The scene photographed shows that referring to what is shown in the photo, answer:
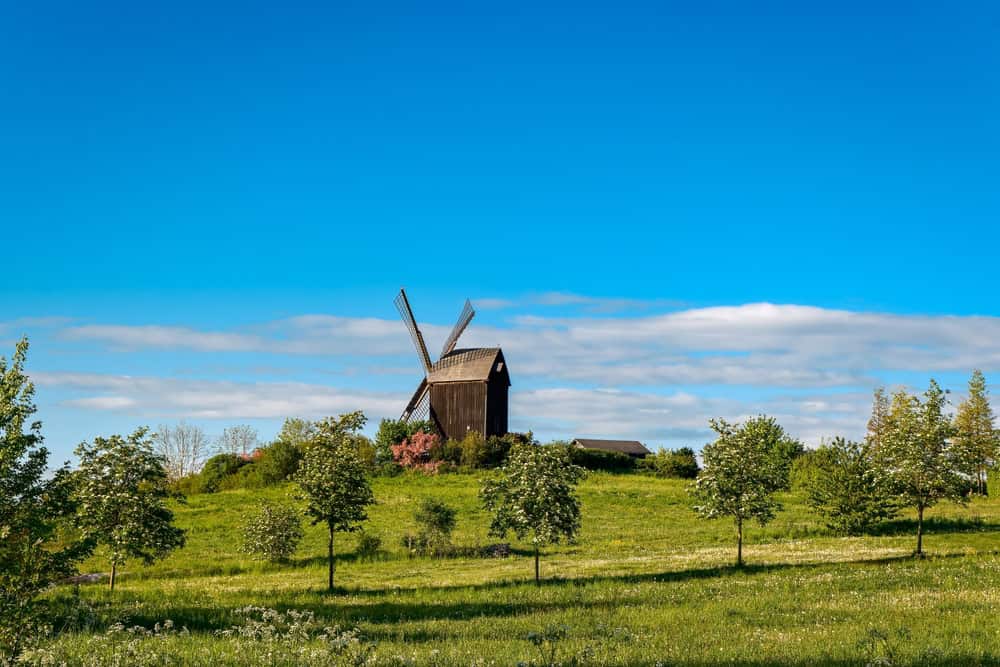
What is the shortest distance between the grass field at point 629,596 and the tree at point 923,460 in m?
2.89

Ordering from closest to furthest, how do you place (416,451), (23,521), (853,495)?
(23,521) < (853,495) < (416,451)

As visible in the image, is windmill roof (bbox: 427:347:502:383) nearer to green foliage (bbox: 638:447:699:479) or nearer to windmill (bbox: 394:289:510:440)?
windmill (bbox: 394:289:510:440)

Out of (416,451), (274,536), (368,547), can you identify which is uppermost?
(416,451)

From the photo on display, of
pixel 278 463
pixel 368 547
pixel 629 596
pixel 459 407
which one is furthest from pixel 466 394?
pixel 629 596

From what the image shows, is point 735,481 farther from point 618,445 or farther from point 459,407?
point 618,445

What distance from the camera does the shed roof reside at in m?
140

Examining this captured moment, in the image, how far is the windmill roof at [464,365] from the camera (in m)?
97.6

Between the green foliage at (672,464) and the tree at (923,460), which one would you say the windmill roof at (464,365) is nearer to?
the green foliage at (672,464)

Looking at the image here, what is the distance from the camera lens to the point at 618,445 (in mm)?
144000

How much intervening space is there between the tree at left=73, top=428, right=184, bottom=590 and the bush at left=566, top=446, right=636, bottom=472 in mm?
59350

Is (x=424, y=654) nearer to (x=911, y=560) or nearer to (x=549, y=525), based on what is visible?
(x=549, y=525)

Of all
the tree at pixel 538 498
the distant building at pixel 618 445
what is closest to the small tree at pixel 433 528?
the tree at pixel 538 498

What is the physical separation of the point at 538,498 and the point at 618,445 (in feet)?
364

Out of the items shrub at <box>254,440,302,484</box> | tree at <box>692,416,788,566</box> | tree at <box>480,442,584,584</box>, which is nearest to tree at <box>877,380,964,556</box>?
tree at <box>692,416,788,566</box>
